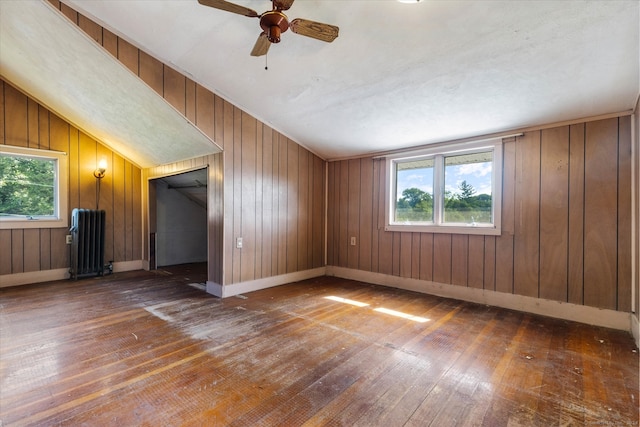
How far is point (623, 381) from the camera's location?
1.88m

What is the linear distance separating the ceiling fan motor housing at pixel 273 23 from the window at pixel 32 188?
15.7ft

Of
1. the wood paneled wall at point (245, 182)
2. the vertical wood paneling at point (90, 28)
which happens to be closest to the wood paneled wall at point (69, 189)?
the wood paneled wall at point (245, 182)

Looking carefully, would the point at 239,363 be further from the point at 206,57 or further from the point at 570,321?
the point at 570,321

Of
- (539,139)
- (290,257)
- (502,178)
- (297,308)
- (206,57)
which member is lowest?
(297,308)

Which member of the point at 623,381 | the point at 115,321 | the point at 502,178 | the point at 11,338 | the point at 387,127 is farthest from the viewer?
the point at 387,127

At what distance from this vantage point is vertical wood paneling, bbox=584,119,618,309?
9.12 feet

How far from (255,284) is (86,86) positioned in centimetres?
335

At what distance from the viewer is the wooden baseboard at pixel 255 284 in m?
3.77

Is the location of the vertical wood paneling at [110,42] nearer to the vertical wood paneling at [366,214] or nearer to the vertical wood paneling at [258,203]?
the vertical wood paneling at [258,203]

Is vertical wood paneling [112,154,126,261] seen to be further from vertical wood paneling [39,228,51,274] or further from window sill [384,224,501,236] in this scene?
window sill [384,224,501,236]

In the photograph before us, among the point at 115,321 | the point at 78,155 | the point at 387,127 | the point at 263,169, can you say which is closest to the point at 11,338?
the point at 115,321

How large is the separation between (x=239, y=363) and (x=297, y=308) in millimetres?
1293

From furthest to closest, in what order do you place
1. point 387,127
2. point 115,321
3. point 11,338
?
point 387,127
point 115,321
point 11,338

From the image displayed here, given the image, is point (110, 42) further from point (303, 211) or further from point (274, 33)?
point (303, 211)
